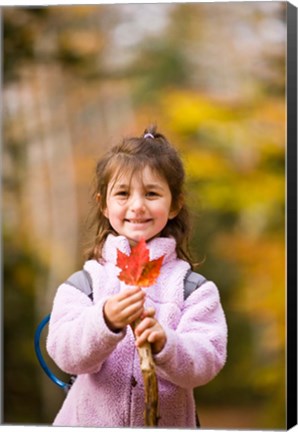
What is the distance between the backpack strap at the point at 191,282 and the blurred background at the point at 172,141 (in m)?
0.28

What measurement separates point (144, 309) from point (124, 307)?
4.2 inches

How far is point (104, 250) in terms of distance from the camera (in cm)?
366

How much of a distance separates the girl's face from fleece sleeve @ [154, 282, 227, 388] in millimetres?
252

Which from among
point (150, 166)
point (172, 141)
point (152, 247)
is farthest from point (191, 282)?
point (172, 141)

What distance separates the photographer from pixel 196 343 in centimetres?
342

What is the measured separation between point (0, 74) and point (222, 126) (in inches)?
32.2

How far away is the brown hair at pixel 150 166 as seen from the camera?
359 cm

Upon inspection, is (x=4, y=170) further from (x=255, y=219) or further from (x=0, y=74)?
(x=255, y=219)

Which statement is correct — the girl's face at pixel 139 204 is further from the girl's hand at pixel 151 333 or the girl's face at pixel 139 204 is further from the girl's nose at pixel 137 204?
the girl's hand at pixel 151 333

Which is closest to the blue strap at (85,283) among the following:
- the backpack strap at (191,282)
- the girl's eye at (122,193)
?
the backpack strap at (191,282)

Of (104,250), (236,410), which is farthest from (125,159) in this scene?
(236,410)

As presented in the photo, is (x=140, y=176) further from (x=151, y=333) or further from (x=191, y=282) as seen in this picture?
(x=151, y=333)

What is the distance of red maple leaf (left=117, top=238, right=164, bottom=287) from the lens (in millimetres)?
3365

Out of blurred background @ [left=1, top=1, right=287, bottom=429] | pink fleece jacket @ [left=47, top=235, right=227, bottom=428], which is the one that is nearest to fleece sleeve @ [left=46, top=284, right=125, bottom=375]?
pink fleece jacket @ [left=47, top=235, right=227, bottom=428]
